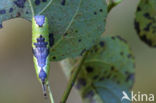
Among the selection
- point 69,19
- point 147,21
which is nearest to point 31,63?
point 147,21

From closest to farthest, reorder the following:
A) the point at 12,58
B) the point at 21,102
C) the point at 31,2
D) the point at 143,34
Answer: the point at 31,2
the point at 143,34
the point at 21,102
the point at 12,58

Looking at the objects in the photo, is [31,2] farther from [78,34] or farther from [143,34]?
[143,34]

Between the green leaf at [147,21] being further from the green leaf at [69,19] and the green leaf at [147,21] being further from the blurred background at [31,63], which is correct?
the blurred background at [31,63]

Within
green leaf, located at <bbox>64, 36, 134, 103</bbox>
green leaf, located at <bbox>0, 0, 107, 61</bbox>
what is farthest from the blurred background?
green leaf, located at <bbox>0, 0, 107, 61</bbox>

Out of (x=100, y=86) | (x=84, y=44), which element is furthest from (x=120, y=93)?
(x=84, y=44)

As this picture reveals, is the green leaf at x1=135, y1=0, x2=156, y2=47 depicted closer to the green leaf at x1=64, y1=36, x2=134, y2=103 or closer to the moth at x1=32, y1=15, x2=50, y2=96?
→ the green leaf at x1=64, y1=36, x2=134, y2=103
